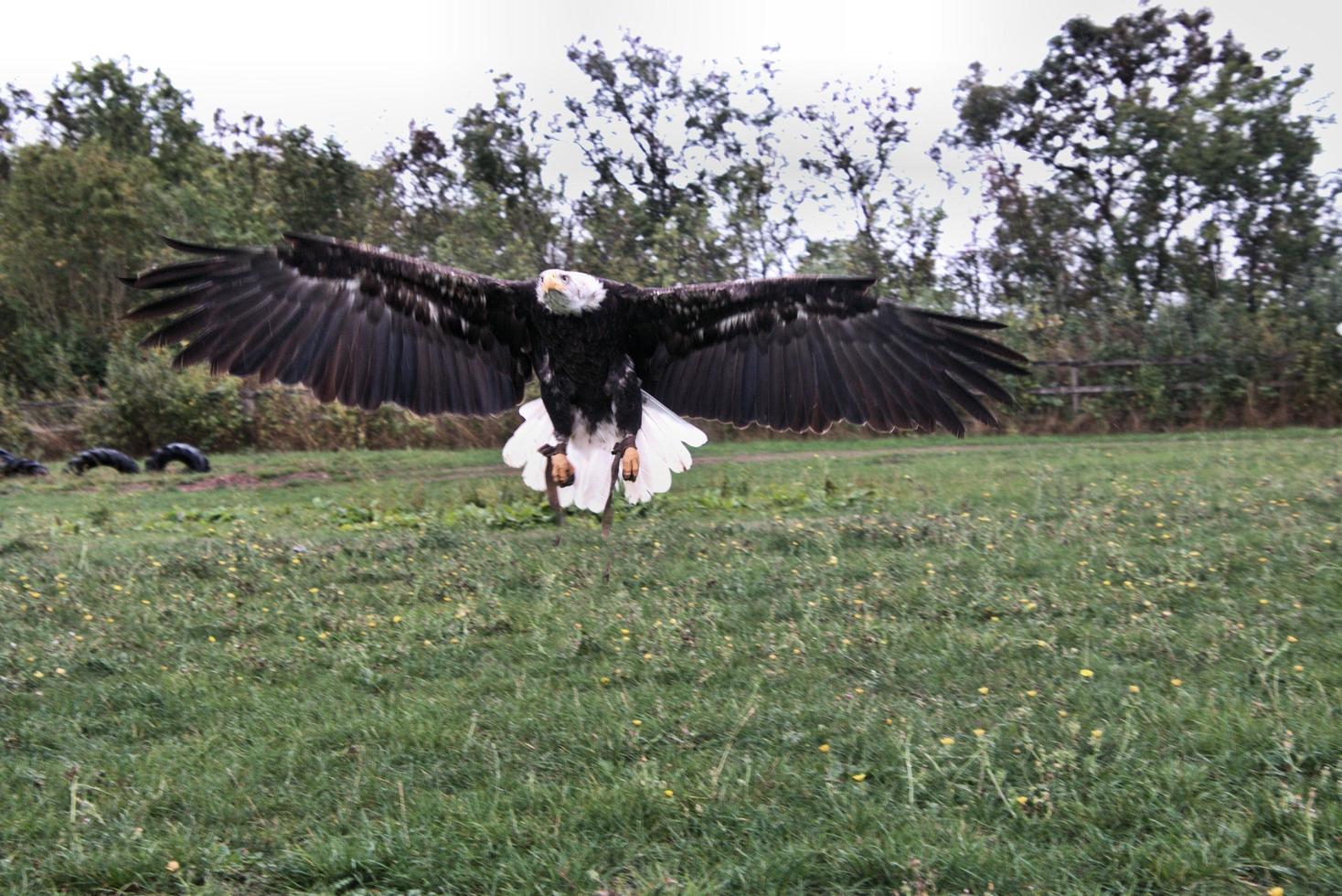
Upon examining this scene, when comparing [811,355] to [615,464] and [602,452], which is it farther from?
[602,452]

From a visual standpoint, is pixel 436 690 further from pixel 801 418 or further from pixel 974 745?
pixel 801 418

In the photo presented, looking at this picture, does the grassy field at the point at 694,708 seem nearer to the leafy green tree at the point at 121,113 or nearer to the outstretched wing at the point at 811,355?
the outstretched wing at the point at 811,355

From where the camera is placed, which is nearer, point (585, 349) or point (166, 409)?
point (585, 349)

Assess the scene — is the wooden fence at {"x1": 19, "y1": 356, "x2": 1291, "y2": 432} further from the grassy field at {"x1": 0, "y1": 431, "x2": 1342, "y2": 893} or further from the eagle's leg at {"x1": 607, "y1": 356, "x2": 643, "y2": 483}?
the eagle's leg at {"x1": 607, "y1": 356, "x2": 643, "y2": 483}

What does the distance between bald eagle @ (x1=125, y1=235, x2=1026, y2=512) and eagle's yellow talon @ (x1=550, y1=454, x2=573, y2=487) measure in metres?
0.01

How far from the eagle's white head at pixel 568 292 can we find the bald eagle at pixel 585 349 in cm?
1

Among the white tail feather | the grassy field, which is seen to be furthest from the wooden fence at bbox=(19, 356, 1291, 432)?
the white tail feather

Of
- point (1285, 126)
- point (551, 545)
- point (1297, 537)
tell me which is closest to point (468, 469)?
point (551, 545)

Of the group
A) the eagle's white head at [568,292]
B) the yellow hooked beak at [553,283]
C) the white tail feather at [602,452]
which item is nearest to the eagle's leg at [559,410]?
the white tail feather at [602,452]

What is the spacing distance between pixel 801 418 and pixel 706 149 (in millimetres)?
17207

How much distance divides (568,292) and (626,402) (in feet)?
2.65

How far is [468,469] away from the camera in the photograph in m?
14.1

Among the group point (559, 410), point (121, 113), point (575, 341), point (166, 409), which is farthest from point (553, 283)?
point (121, 113)

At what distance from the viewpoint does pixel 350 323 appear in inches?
244
